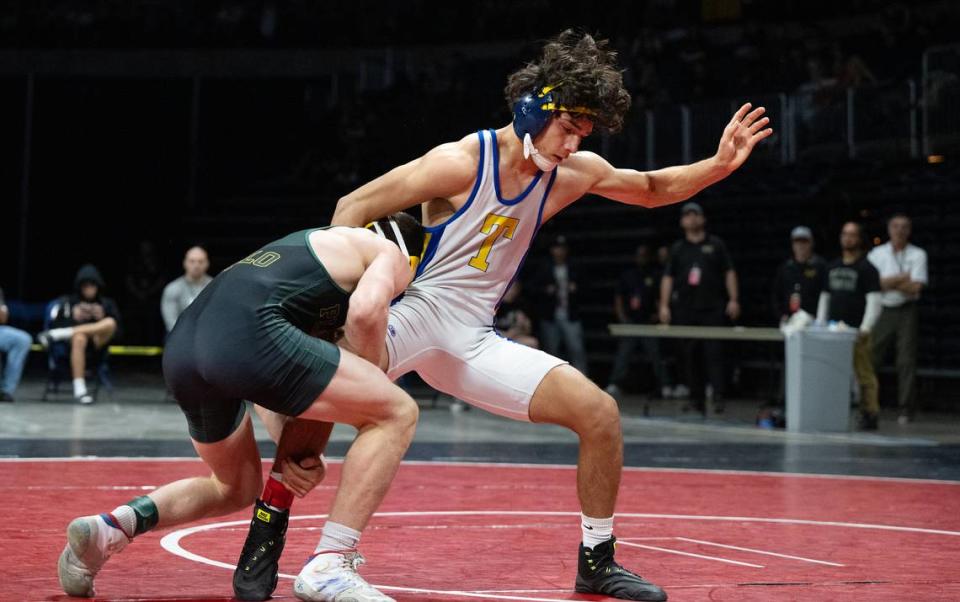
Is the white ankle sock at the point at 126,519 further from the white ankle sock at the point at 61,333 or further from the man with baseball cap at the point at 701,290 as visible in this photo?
the white ankle sock at the point at 61,333

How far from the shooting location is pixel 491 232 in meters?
4.81

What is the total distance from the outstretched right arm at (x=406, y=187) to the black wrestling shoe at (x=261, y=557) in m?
0.97

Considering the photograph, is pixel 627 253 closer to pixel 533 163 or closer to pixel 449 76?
pixel 449 76

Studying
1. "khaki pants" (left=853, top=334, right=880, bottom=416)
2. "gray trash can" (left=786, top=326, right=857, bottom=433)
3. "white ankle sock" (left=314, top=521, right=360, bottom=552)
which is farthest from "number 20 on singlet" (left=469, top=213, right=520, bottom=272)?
"khaki pants" (left=853, top=334, right=880, bottom=416)

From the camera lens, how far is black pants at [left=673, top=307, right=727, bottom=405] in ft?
41.6

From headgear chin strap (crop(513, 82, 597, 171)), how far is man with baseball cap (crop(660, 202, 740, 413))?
7848 millimetres

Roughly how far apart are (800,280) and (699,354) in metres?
1.13

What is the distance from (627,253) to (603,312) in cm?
89

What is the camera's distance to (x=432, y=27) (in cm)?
2362

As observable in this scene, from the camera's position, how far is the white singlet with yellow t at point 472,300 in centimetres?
473

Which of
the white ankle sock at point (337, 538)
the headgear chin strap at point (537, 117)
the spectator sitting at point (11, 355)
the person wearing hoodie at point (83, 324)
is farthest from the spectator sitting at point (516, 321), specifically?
the white ankle sock at point (337, 538)

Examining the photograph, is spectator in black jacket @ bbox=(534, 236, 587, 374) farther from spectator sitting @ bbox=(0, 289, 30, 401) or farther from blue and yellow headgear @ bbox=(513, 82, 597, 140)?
blue and yellow headgear @ bbox=(513, 82, 597, 140)

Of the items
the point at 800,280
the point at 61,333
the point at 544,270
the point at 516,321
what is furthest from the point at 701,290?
the point at 61,333

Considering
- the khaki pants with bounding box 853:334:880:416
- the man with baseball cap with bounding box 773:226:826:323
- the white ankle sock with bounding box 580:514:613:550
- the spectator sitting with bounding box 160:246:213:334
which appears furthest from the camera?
the spectator sitting with bounding box 160:246:213:334
